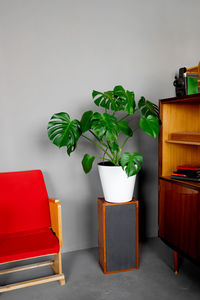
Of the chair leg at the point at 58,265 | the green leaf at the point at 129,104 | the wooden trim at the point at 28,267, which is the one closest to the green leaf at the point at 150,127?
the green leaf at the point at 129,104

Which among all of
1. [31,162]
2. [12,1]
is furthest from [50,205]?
[12,1]

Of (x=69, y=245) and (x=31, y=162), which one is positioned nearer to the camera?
(x=31, y=162)

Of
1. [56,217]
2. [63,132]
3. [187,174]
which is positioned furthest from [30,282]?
[187,174]

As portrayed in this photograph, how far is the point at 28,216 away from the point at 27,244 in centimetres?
35

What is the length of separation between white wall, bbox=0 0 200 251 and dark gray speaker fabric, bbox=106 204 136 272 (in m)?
0.55

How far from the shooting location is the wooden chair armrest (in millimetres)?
2182

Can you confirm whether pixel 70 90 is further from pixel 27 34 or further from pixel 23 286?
pixel 23 286

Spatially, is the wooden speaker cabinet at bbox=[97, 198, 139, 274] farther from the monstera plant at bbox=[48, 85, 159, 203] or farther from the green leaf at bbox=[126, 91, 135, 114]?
the green leaf at bbox=[126, 91, 135, 114]

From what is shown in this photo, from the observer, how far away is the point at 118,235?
2387 mm

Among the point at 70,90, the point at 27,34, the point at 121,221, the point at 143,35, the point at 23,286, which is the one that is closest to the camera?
the point at 23,286

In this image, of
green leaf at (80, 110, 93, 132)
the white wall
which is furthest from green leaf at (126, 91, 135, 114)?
the white wall

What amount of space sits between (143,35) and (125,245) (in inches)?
82.6

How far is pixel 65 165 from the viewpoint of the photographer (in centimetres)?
276

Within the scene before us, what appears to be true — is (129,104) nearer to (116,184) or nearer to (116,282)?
(116,184)
